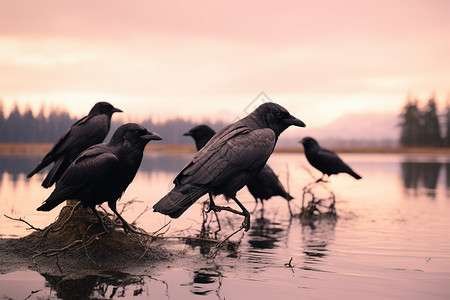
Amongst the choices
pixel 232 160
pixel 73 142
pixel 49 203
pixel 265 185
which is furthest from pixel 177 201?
pixel 265 185

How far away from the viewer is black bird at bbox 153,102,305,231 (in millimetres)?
7016

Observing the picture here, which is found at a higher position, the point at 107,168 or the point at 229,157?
the point at 229,157

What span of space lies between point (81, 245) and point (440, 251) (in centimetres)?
634

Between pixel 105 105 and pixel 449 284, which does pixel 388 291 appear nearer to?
pixel 449 284

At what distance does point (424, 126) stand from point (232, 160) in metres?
104

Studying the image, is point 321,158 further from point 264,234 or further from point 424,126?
point 424,126

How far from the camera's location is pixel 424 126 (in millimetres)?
104812

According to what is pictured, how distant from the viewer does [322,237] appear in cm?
1175

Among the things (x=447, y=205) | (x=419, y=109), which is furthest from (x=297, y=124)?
(x=419, y=109)

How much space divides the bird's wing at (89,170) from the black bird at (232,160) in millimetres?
994

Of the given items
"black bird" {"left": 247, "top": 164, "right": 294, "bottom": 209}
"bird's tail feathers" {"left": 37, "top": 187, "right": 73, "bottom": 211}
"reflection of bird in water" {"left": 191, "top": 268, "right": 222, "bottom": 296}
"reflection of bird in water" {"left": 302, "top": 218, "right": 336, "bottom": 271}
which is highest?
"bird's tail feathers" {"left": 37, "top": 187, "right": 73, "bottom": 211}

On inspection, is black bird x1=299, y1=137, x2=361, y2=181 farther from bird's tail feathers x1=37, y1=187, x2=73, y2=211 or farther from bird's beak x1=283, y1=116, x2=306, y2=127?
bird's tail feathers x1=37, y1=187, x2=73, y2=211

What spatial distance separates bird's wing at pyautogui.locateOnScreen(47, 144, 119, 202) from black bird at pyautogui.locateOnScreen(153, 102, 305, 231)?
99 centimetres

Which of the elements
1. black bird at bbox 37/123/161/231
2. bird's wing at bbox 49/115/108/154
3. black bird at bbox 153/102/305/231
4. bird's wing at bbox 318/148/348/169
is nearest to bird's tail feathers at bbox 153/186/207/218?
black bird at bbox 153/102/305/231
